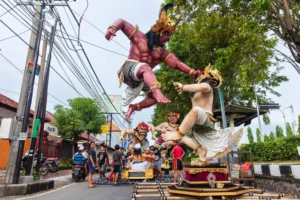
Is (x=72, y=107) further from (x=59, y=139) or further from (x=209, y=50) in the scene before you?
(x=209, y=50)

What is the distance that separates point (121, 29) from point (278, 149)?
837 centimetres

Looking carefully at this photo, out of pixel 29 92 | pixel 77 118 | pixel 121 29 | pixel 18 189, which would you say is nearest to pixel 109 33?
pixel 121 29

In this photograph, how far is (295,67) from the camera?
5.88 m

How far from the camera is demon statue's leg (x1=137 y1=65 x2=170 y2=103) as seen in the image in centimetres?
334

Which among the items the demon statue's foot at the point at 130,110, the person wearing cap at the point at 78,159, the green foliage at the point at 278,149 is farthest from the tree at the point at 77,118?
the demon statue's foot at the point at 130,110

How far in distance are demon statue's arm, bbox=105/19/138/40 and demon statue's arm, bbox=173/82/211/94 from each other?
1.37 meters

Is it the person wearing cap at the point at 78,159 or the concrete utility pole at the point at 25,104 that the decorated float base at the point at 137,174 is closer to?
the person wearing cap at the point at 78,159

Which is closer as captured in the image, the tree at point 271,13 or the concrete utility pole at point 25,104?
the tree at point 271,13

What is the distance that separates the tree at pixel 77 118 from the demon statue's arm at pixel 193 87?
491 inches

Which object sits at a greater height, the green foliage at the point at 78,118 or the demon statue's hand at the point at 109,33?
the green foliage at the point at 78,118

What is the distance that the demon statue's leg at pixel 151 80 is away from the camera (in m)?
3.34

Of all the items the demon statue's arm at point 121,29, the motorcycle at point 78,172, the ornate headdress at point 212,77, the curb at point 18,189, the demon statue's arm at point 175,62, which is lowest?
the curb at point 18,189

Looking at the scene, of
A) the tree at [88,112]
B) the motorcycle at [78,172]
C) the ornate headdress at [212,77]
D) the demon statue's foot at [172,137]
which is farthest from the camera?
the tree at [88,112]

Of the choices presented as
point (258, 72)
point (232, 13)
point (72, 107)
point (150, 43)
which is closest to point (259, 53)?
point (258, 72)
